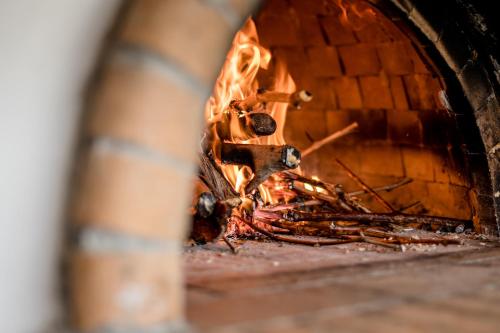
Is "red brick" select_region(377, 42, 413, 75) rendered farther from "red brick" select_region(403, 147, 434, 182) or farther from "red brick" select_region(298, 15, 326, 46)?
"red brick" select_region(403, 147, 434, 182)

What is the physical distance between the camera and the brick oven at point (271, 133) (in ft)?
3.33

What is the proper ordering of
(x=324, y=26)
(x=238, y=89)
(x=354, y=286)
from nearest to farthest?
(x=354, y=286)
(x=238, y=89)
(x=324, y=26)

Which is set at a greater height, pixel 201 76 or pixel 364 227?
pixel 201 76

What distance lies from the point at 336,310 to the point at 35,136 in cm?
77

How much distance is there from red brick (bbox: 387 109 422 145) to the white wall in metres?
2.76

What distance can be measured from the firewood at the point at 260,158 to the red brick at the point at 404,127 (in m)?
1.13

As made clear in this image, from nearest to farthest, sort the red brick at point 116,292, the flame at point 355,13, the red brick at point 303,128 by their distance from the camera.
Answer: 1. the red brick at point 116,292
2. the flame at point 355,13
3. the red brick at point 303,128

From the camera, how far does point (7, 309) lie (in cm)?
105

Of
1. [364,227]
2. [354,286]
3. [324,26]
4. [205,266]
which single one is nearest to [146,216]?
[354,286]

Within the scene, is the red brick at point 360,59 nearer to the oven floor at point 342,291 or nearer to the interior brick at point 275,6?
the interior brick at point 275,6

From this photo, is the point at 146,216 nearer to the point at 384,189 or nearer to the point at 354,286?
the point at 354,286

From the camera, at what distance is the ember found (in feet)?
8.53

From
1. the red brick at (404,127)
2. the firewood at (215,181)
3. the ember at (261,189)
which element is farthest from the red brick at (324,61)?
the firewood at (215,181)

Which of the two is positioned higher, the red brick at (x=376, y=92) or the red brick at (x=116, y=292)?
the red brick at (x=376, y=92)
